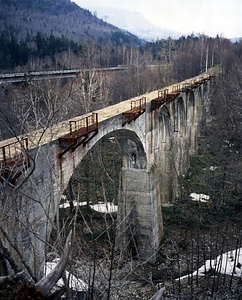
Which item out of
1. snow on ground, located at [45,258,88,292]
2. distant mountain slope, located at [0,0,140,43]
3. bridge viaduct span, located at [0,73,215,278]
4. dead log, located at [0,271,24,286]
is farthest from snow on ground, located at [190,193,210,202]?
distant mountain slope, located at [0,0,140,43]

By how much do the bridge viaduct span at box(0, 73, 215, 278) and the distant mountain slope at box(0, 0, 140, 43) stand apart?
60.6 m

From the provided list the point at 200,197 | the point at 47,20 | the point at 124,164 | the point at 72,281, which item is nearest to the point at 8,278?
the point at 72,281

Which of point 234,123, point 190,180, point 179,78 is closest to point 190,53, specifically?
point 179,78

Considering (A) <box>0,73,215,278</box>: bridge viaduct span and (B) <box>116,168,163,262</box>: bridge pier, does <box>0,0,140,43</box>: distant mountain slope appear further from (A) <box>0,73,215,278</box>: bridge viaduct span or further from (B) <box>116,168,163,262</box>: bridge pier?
(B) <box>116,168,163,262</box>: bridge pier

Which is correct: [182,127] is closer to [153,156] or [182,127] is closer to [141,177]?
[153,156]

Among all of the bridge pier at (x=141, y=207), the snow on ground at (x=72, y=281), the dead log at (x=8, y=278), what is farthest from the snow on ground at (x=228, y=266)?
the dead log at (x=8, y=278)

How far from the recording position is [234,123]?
106 ft

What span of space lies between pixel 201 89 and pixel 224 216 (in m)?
18.8

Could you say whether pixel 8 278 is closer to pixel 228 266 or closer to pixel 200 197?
pixel 228 266

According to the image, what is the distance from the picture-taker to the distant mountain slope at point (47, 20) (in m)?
90.5

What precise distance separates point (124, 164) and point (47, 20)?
113m

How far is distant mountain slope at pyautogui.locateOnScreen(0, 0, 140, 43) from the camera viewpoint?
90525 millimetres

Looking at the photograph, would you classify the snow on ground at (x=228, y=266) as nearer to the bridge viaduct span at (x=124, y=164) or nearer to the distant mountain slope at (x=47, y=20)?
the bridge viaduct span at (x=124, y=164)

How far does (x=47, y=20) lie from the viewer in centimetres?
12031
